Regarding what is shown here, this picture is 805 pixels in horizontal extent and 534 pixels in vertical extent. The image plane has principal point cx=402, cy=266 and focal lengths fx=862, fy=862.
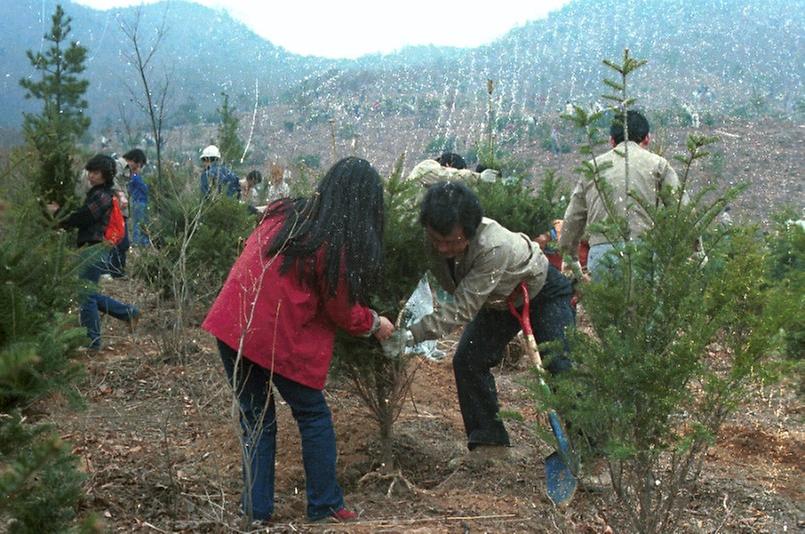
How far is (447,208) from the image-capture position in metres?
3.68

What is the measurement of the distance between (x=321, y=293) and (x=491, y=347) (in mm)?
1358

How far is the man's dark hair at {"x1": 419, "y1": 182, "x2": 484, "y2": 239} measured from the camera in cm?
368

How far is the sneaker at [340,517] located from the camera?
355 cm

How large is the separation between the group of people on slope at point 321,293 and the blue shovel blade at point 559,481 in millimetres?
763

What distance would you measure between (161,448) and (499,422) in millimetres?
1822

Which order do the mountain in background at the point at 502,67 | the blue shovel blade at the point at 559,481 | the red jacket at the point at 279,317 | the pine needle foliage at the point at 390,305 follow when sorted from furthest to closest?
1. the mountain in background at the point at 502,67
2. the pine needle foliage at the point at 390,305
3. the blue shovel blade at the point at 559,481
4. the red jacket at the point at 279,317

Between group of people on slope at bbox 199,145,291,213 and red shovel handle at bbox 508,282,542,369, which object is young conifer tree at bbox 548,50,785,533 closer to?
red shovel handle at bbox 508,282,542,369

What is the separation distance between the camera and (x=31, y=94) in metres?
19.5

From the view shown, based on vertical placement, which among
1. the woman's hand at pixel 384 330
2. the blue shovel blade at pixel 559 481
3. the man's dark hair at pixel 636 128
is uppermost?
the man's dark hair at pixel 636 128

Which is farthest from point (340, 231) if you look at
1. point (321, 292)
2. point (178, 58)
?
point (178, 58)

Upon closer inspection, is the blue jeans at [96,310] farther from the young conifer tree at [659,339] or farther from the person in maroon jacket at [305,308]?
the young conifer tree at [659,339]

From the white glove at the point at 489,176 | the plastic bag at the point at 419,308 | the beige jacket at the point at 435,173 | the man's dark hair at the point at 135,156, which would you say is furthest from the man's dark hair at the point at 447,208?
the man's dark hair at the point at 135,156

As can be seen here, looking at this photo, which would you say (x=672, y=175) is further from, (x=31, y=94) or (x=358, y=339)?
(x=31, y=94)

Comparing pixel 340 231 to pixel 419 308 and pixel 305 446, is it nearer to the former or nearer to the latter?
pixel 419 308
